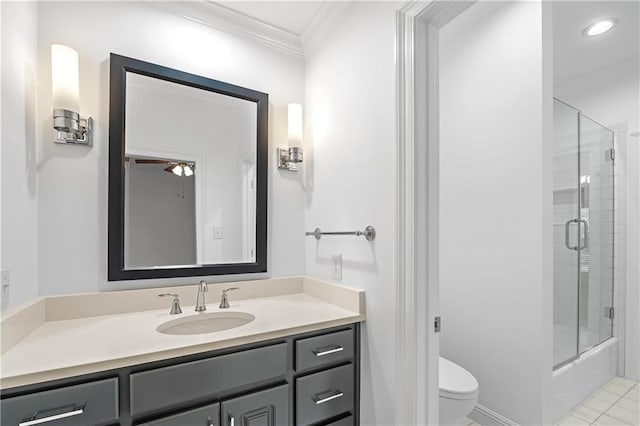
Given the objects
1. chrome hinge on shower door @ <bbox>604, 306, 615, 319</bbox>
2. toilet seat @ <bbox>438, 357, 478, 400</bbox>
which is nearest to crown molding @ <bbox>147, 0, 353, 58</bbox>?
toilet seat @ <bbox>438, 357, 478, 400</bbox>

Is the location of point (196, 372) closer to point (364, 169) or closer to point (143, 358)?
point (143, 358)

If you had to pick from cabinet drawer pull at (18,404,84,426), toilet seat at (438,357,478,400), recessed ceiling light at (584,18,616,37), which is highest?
recessed ceiling light at (584,18,616,37)

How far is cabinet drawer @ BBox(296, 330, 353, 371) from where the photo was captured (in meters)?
1.24

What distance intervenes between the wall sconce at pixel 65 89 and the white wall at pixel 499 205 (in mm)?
2074

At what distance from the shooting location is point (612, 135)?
253cm

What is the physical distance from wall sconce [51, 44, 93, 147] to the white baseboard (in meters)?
2.56

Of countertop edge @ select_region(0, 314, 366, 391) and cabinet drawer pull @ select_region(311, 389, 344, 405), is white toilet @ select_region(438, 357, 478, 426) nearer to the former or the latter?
cabinet drawer pull @ select_region(311, 389, 344, 405)

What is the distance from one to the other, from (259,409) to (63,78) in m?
1.50

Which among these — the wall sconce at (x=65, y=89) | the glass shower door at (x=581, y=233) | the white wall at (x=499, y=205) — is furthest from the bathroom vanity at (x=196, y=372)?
the glass shower door at (x=581, y=233)

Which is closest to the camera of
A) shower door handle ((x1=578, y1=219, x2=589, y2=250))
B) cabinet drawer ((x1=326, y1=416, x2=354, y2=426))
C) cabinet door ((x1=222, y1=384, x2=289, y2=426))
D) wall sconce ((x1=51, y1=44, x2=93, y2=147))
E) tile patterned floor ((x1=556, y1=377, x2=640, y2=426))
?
cabinet door ((x1=222, y1=384, x2=289, y2=426))

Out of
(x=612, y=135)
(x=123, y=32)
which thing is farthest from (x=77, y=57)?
(x=612, y=135)

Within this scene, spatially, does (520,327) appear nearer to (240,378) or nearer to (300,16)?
(240,378)

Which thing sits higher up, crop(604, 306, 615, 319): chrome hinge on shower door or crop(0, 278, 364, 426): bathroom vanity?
crop(0, 278, 364, 426): bathroom vanity

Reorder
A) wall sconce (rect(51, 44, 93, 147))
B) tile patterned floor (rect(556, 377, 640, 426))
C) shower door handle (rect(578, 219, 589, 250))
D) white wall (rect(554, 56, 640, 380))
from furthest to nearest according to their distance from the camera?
white wall (rect(554, 56, 640, 380)), shower door handle (rect(578, 219, 589, 250)), tile patterned floor (rect(556, 377, 640, 426)), wall sconce (rect(51, 44, 93, 147))
